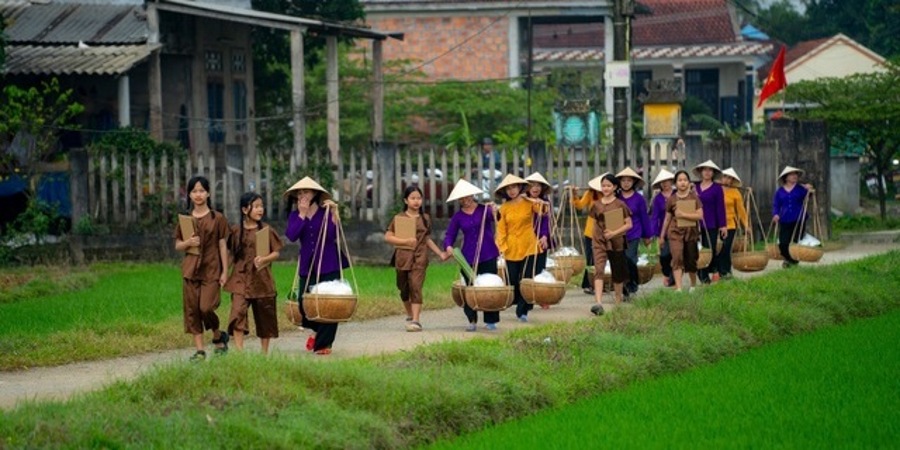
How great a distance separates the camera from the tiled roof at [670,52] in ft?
176

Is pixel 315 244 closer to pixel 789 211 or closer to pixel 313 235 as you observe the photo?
pixel 313 235

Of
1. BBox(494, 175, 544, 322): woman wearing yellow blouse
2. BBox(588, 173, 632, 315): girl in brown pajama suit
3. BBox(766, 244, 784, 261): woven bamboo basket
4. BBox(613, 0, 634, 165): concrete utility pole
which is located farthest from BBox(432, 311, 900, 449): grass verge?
BBox(613, 0, 634, 165): concrete utility pole

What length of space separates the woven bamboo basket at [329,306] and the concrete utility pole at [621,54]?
12.7 metres

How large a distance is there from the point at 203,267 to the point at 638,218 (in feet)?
22.5

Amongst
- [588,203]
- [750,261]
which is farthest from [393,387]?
[750,261]

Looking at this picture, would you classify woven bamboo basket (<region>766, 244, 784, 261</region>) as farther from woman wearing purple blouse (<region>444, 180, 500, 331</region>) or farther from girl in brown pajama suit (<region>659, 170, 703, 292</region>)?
woman wearing purple blouse (<region>444, 180, 500, 331</region>)

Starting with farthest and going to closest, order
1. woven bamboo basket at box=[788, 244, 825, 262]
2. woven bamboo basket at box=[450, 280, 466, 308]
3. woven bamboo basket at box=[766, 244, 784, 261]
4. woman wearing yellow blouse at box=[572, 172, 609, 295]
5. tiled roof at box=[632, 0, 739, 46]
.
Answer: tiled roof at box=[632, 0, 739, 46], woven bamboo basket at box=[766, 244, 784, 261], woven bamboo basket at box=[788, 244, 825, 262], woman wearing yellow blouse at box=[572, 172, 609, 295], woven bamboo basket at box=[450, 280, 466, 308]

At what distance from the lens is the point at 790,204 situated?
23516 mm

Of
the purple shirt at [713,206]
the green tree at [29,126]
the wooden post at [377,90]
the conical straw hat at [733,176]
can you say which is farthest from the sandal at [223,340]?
the wooden post at [377,90]

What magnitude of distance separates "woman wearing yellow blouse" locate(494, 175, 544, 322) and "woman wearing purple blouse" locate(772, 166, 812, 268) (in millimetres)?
5284

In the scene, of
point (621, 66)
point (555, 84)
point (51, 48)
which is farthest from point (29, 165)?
point (555, 84)

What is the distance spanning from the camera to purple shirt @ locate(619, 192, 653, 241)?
20.5m

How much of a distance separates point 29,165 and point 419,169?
20.0ft

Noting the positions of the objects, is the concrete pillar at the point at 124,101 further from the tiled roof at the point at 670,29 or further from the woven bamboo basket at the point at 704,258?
the tiled roof at the point at 670,29
